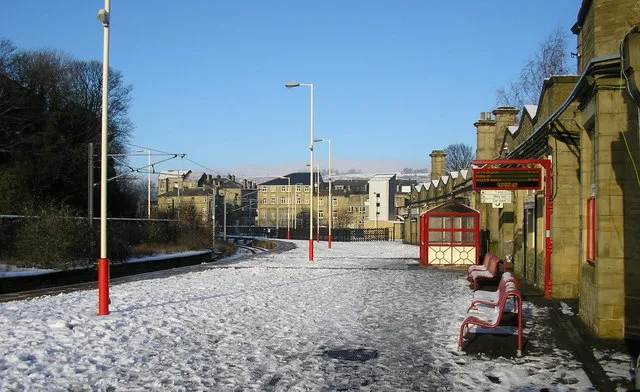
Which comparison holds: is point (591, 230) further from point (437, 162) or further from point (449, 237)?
point (437, 162)

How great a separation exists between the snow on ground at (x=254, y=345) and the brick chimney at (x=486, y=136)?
15782 millimetres

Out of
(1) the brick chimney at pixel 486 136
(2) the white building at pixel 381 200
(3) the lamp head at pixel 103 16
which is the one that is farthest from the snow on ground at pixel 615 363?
(2) the white building at pixel 381 200

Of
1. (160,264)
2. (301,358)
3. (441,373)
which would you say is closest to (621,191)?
(441,373)

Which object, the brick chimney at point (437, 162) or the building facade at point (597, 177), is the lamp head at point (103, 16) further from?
the brick chimney at point (437, 162)

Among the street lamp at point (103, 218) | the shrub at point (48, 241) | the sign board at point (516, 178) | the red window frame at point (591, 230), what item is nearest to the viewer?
the red window frame at point (591, 230)

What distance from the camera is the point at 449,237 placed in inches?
1051

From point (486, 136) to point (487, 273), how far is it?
14.7m

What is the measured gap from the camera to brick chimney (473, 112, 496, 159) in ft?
102

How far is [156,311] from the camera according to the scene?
42.1 feet

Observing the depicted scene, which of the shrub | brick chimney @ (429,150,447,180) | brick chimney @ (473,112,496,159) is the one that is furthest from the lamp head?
brick chimney @ (429,150,447,180)

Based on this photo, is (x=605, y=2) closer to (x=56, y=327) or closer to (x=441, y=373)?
(x=441, y=373)

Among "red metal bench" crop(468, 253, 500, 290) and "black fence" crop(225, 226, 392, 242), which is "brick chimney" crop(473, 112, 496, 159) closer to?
"red metal bench" crop(468, 253, 500, 290)

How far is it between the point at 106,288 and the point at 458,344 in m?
6.28

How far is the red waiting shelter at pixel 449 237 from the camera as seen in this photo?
2636 cm
